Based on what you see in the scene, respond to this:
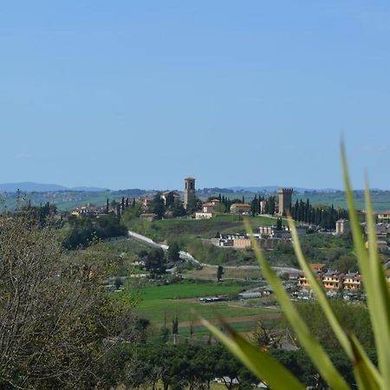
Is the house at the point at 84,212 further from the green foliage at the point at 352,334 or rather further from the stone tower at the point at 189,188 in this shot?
the green foliage at the point at 352,334

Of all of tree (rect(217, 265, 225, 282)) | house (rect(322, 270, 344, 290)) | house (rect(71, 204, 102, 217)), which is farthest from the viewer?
house (rect(71, 204, 102, 217))

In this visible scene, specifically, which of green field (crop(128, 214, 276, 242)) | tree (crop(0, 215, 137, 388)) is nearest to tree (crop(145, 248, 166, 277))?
green field (crop(128, 214, 276, 242))

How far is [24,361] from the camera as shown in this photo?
1242cm

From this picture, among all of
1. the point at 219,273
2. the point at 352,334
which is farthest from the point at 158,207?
the point at 352,334

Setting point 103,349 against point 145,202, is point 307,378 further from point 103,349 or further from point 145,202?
point 145,202

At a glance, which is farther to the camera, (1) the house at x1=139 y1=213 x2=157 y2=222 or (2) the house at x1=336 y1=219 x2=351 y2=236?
(1) the house at x1=139 y1=213 x2=157 y2=222

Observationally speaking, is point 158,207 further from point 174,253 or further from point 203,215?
point 174,253

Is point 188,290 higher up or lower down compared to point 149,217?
lower down

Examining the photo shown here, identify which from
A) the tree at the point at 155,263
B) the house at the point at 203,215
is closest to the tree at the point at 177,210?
the house at the point at 203,215

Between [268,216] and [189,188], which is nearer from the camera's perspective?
[268,216]

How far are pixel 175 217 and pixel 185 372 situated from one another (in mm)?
117317

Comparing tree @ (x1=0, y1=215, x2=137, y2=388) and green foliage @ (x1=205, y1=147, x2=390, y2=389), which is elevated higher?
green foliage @ (x1=205, y1=147, x2=390, y2=389)

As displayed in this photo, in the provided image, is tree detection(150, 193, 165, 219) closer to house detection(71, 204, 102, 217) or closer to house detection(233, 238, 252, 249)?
house detection(71, 204, 102, 217)

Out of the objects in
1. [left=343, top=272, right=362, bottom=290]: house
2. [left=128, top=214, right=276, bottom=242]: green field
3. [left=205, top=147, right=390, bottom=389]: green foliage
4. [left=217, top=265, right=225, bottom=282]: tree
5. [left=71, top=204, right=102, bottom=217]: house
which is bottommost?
[left=217, top=265, right=225, bottom=282]: tree
